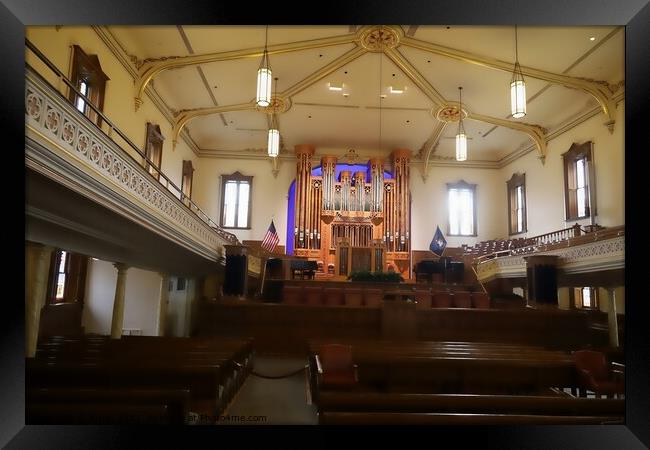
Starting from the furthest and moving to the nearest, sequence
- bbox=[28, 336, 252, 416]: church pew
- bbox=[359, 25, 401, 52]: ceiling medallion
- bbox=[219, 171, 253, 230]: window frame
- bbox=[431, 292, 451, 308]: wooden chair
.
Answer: bbox=[219, 171, 253, 230]: window frame → bbox=[359, 25, 401, 52]: ceiling medallion → bbox=[431, 292, 451, 308]: wooden chair → bbox=[28, 336, 252, 416]: church pew

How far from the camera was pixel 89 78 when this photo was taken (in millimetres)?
7250

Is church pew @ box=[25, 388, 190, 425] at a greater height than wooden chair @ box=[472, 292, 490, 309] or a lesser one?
lesser

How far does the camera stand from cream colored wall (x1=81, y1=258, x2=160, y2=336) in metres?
7.01

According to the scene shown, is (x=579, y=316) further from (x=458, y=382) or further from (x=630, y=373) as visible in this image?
(x=630, y=373)

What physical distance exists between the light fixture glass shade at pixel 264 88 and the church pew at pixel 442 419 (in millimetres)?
4897

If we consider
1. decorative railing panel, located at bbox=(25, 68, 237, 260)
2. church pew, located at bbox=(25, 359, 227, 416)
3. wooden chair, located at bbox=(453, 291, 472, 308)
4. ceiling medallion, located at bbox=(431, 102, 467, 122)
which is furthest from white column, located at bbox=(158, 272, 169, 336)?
ceiling medallion, located at bbox=(431, 102, 467, 122)

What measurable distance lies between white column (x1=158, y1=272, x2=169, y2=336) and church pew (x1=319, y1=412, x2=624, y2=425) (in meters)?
5.11

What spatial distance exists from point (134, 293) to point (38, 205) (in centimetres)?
441

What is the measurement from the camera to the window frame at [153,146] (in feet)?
31.1

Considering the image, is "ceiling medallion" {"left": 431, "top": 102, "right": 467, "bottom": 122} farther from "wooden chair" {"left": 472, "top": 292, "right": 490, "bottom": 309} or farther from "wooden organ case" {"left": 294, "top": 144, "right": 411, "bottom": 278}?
"wooden chair" {"left": 472, "top": 292, "right": 490, "bottom": 309}

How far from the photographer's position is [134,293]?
786 cm

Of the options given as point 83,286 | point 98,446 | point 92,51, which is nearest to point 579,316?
point 98,446

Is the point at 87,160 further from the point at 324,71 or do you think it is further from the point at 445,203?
the point at 445,203
